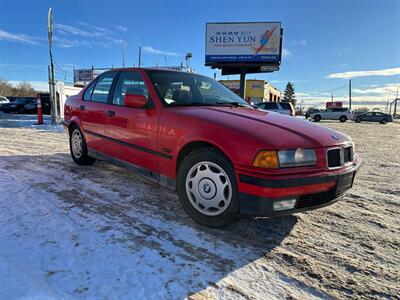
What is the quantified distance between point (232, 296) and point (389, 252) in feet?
5.14

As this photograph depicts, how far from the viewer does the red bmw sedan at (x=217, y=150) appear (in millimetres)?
2531

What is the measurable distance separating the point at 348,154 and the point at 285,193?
958mm

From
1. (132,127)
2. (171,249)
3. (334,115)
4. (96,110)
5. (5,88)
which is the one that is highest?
(5,88)

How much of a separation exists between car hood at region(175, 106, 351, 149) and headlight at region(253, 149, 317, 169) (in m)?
0.05

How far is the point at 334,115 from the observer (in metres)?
35.7

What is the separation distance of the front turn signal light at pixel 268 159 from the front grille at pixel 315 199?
380 mm

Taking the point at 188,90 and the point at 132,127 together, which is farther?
the point at 188,90

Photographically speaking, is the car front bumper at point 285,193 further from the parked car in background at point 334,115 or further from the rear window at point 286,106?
the parked car in background at point 334,115

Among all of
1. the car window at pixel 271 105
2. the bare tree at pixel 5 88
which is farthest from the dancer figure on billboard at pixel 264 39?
the bare tree at pixel 5 88

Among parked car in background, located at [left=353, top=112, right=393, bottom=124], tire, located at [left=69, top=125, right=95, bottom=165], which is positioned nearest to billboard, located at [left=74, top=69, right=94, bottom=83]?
tire, located at [left=69, top=125, right=95, bottom=165]

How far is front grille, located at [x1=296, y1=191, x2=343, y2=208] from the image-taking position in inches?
102

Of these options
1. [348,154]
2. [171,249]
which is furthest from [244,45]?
[171,249]

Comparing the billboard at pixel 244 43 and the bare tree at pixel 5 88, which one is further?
the bare tree at pixel 5 88

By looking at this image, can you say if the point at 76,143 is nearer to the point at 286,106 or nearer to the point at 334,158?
the point at 334,158
